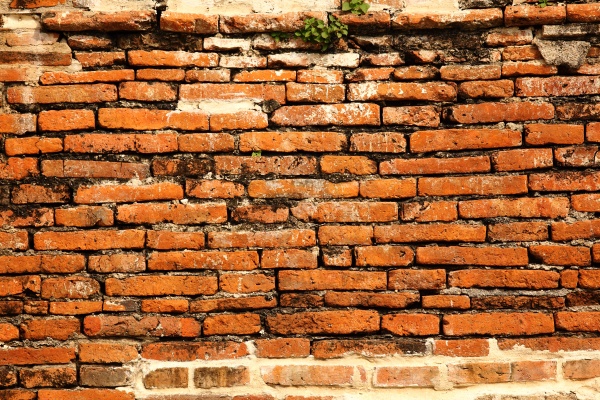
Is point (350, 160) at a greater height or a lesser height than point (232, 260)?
greater

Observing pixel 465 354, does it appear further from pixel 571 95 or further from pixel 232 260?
pixel 571 95

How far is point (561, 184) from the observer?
220cm

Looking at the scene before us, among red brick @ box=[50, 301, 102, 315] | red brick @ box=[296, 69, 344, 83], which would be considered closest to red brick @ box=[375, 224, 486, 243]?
red brick @ box=[296, 69, 344, 83]

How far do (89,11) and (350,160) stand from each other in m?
1.30

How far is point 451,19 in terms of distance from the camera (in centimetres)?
222

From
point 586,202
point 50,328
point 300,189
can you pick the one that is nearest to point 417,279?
point 300,189

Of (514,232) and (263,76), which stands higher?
(263,76)

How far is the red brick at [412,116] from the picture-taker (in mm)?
2242

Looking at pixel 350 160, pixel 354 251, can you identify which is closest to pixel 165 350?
pixel 354 251

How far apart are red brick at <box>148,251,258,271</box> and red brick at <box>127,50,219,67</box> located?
82 cm

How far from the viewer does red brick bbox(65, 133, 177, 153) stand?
7.29 feet

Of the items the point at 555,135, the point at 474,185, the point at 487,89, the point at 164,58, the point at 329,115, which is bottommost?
the point at 474,185

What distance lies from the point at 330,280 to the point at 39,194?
130 cm

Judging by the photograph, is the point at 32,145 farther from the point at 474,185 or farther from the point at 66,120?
the point at 474,185
